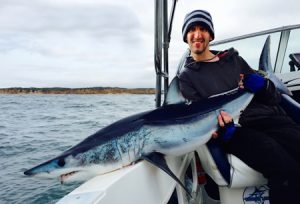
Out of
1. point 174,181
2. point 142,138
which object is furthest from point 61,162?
point 174,181

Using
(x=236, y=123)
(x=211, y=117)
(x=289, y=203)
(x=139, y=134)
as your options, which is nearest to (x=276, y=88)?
(x=236, y=123)

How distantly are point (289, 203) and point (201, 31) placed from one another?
1.52 metres

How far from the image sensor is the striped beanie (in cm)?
294

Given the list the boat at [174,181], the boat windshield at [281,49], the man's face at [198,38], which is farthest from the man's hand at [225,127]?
the boat windshield at [281,49]

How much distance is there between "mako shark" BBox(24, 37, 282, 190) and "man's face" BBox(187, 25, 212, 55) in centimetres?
51

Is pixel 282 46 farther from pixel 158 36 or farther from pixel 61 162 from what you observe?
pixel 61 162

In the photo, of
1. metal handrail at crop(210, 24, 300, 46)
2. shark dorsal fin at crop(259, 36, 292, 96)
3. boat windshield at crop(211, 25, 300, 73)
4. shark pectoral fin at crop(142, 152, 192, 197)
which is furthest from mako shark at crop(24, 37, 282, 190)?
metal handrail at crop(210, 24, 300, 46)

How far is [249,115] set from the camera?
108 inches

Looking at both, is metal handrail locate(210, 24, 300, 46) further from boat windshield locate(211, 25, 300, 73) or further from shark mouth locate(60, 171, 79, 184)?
shark mouth locate(60, 171, 79, 184)

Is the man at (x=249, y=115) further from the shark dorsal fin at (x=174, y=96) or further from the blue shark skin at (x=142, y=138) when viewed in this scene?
the shark dorsal fin at (x=174, y=96)

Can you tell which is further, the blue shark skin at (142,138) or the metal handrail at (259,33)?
the metal handrail at (259,33)

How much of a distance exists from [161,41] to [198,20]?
1.69ft

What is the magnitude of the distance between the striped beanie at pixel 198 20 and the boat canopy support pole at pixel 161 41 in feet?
1.09

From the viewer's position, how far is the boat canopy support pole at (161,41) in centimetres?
329
